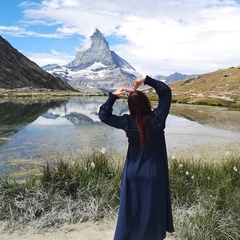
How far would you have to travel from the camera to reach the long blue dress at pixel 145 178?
216 inches

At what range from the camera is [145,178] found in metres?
5.50

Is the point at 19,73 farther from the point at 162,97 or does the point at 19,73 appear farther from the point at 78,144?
the point at 162,97

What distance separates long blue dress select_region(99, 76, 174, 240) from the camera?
5.48 m

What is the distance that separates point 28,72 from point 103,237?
532ft

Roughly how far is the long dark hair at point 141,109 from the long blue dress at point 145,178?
0.10m

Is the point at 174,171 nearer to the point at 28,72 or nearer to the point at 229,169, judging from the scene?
the point at 229,169

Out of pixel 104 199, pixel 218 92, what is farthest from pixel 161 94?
pixel 218 92

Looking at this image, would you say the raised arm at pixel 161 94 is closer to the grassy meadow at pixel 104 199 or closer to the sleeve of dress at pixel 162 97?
the sleeve of dress at pixel 162 97

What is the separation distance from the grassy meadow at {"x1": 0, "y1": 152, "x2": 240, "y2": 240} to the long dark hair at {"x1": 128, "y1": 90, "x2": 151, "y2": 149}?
2.56 m

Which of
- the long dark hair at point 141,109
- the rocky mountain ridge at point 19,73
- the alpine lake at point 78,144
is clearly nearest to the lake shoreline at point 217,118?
the alpine lake at point 78,144

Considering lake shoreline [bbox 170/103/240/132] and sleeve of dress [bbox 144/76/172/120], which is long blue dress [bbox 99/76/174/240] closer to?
sleeve of dress [bbox 144/76/172/120]

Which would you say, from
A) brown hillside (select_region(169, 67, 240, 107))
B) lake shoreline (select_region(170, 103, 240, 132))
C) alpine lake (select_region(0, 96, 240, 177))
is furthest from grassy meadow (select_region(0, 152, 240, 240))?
brown hillside (select_region(169, 67, 240, 107))

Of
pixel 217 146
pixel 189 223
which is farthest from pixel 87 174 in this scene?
pixel 217 146

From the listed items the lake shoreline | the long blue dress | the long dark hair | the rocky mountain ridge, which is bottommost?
the lake shoreline
